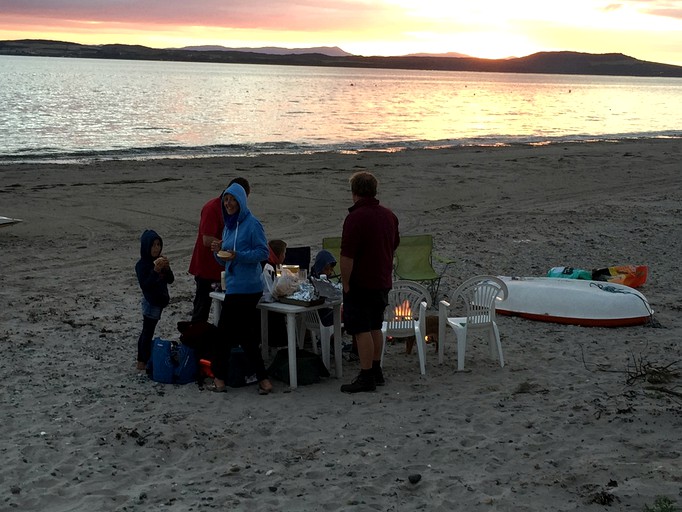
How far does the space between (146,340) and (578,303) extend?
14.5 feet

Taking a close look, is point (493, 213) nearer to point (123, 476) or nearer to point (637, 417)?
point (637, 417)

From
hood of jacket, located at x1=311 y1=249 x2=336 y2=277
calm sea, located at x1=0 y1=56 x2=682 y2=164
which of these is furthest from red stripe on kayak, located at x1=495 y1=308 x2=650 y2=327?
calm sea, located at x1=0 y1=56 x2=682 y2=164

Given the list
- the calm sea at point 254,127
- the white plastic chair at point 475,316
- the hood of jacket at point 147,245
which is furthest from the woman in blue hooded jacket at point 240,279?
the calm sea at point 254,127

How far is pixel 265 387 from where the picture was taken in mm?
6348

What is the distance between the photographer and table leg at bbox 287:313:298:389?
6320 mm

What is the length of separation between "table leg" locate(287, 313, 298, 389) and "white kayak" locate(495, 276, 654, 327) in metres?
3.04

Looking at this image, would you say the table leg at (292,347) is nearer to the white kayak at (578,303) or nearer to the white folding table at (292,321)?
the white folding table at (292,321)

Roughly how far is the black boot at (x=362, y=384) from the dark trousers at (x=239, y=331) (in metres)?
0.67

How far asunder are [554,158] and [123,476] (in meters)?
22.2

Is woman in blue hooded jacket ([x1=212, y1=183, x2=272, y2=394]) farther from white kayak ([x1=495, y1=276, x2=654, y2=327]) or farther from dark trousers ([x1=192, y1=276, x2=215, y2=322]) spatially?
white kayak ([x1=495, y1=276, x2=654, y2=327])

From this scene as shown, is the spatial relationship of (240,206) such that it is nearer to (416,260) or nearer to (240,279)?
(240,279)

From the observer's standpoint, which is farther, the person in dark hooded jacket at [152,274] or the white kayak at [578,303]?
the white kayak at [578,303]

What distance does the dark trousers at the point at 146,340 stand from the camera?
261 inches

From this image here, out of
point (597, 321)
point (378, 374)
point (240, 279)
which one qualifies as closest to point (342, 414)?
point (378, 374)
